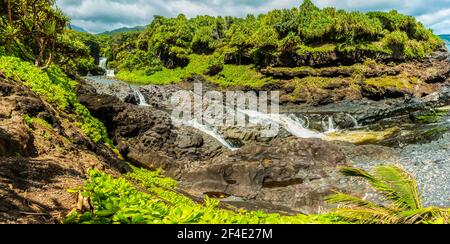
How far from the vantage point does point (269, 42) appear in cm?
5556

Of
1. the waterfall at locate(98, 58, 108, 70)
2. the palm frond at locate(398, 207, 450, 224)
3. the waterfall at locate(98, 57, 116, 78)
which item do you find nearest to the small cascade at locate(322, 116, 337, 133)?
the palm frond at locate(398, 207, 450, 224)

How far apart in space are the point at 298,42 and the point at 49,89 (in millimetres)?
43597

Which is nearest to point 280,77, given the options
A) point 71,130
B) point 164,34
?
point 164,34

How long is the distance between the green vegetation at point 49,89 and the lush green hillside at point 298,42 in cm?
4061

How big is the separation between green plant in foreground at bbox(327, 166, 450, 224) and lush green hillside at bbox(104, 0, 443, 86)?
157 feet

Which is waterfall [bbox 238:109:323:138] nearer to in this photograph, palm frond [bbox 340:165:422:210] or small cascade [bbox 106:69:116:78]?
palm frond [bbox 340:165:422:210]

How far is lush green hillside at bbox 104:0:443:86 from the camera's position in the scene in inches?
2078

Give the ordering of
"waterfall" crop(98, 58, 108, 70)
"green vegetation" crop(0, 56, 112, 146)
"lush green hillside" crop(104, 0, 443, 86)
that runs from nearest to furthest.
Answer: "green vegetation" crop(0, 56, 112, 146) < "lush green hillside" crop(104, 0, 443, 86) < "waterfall" crop(98, 58, 108, 70)

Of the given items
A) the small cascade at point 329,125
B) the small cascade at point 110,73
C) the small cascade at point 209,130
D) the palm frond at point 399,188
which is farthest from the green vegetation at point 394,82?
the small cascade at point 110,73

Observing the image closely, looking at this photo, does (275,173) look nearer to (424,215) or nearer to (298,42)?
(424,215)

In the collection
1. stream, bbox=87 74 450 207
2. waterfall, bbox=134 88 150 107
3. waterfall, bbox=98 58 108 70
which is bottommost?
stream, bbox=87 74 450 207

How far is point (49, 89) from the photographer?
669 inches

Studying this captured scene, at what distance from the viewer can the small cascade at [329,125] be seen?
106 feet
